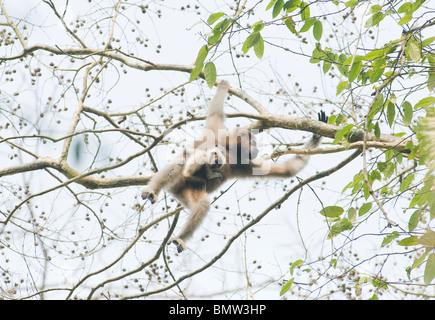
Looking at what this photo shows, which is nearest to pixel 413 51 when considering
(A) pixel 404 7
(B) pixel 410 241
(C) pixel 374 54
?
(C) pixel 374 54

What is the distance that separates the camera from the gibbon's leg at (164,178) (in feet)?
21.8

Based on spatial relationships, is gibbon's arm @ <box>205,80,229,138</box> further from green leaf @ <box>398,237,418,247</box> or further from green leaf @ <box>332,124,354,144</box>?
green leaf @ <box>398,237,418,247</box>

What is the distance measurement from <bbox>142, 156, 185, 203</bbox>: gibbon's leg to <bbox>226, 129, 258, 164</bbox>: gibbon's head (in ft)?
3.46

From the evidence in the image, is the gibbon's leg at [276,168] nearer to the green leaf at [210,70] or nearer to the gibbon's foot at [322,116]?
the gibbon's foot at [322,116]

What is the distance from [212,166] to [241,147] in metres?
0.69

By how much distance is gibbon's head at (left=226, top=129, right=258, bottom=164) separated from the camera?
25.1 feet

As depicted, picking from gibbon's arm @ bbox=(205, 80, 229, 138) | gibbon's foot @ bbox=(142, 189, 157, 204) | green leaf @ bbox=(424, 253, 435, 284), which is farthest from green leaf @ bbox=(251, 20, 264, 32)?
gibbon's foot @ bbox=(142, 189, 157, 204)

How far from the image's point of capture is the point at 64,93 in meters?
7.60

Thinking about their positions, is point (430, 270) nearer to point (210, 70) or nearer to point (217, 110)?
point (210, 70)

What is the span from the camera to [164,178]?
687 cm

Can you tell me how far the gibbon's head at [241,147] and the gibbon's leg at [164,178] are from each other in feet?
3.46

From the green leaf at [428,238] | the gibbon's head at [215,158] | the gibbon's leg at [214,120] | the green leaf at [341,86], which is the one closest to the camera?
the green leaf at [428,238]

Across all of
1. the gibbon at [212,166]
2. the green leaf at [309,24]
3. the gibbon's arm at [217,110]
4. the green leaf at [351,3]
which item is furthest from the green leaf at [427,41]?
the gibbon's arm at [217,110]

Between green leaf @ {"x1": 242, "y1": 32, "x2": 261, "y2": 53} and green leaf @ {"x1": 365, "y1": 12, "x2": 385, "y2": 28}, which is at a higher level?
green leaf @ {"x1": 365, "y1": 12, "x2": 385, "y2": 28}
